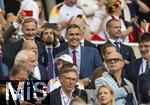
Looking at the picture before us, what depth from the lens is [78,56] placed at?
12070mm

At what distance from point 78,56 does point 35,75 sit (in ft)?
3.12

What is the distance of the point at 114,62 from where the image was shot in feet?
37.0

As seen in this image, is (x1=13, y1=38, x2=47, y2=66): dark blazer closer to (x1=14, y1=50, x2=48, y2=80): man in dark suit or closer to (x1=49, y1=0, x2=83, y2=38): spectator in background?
(x1=14, y1=50, x2=48, y2=80): man in dark suit

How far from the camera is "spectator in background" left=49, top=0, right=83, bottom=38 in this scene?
13.9m

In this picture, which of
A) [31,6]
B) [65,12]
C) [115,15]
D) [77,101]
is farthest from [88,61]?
[115,15]

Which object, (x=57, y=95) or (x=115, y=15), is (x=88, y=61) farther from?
(x=115, y=15)

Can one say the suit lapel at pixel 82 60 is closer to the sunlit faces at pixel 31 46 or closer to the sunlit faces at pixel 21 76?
the sunlit faces at pixel 31 46

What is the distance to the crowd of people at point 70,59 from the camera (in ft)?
34.8

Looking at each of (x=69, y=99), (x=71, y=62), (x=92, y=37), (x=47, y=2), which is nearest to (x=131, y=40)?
(x=92, y=37)

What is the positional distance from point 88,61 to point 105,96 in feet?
4.96

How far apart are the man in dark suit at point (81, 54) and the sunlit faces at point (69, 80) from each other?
1.03m

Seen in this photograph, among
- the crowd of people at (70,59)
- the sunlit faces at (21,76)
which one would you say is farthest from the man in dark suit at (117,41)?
the sunlit faces at (21,76)

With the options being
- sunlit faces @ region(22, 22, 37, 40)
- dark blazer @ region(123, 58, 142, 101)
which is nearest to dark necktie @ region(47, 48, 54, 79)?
sunlit faces @ region(22, 22, 37, 40)

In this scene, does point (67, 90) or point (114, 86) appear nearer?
point (67, 90)
